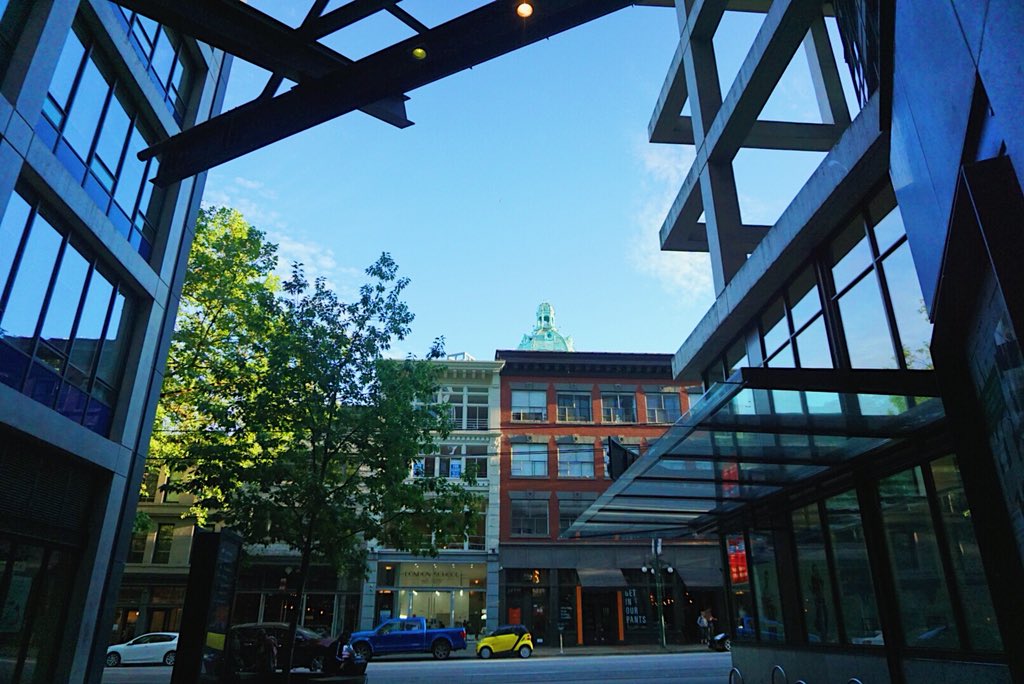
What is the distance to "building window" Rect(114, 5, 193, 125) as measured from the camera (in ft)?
47.9

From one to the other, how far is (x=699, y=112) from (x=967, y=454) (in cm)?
1267

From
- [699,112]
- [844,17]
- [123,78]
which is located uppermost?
[699,112]

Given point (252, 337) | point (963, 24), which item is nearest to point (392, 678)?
point (252, 337)

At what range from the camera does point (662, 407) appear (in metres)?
44.8

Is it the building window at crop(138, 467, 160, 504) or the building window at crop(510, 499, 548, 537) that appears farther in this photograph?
the building window at crop(510, 499, 548, 537)

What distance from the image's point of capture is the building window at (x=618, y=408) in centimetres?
4434

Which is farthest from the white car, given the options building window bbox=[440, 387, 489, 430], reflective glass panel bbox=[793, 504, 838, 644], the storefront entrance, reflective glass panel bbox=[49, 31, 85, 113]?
reflective glass panel bbox=[793, 504, 838, 644]

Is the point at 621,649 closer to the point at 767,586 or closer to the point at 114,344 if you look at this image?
the point at 767,586

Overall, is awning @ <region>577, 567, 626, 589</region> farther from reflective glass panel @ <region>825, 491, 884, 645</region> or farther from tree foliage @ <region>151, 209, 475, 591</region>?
reflective glass panel @ <region>825, 491, 884, 645</region>

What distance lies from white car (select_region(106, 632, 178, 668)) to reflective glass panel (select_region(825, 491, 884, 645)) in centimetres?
2761

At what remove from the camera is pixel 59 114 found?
12195mm

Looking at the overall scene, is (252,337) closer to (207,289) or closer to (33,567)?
(207,289)

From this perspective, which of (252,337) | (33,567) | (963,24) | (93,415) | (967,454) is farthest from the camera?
(252,337)

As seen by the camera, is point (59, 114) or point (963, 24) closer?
point (963, 24)
